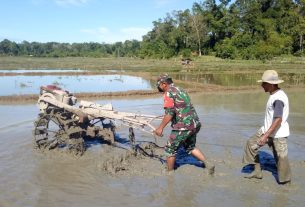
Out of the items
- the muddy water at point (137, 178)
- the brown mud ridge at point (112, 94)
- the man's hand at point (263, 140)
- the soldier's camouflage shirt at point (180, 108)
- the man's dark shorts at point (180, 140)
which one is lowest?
the muddy water at point (137, 178)

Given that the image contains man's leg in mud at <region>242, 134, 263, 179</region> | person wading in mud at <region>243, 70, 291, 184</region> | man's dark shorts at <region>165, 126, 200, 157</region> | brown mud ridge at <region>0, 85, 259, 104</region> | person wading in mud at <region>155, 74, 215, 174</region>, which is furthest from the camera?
brown mud ridge at <region>0, 85, 259, 104</region>

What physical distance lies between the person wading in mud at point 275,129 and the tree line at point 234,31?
4013 cm

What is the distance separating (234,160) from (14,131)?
17.1 ft

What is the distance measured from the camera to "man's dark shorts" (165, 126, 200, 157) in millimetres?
5438

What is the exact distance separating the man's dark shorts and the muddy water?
1.45 ft

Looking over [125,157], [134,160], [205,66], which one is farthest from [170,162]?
[205,66]

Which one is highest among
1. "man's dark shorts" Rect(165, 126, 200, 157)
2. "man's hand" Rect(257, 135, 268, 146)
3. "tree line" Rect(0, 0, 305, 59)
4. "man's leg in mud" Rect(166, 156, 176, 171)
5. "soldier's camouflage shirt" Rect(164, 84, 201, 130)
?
"tree line" Rect(0, 0, 305, 59)

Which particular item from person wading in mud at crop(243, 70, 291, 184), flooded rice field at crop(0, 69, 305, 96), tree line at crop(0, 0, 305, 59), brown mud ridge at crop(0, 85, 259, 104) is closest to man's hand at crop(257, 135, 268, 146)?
person wading in mud at crop(243, 70, 291, 184)

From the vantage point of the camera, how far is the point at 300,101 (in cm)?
1395

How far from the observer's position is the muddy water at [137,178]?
4855mm

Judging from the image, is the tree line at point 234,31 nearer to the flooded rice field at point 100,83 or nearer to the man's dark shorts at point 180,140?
the flooded rice field at point 100,83

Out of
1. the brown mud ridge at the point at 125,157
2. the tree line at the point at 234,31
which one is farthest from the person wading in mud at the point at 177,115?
the tree line at the point at 234,31

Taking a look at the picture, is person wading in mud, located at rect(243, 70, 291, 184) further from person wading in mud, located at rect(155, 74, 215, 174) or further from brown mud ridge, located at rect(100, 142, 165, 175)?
brown mud ridge, located at rect(100, 142, 165, 175)

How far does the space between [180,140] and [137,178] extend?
0.89 meters
